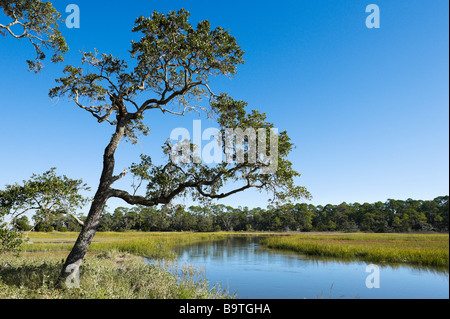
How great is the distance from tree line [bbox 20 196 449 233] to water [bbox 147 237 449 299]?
55057 mm

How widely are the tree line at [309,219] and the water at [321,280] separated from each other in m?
55.1

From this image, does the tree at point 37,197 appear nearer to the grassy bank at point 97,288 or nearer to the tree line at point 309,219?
the grassy bank at point 97,288

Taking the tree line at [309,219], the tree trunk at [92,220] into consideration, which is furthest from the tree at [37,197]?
the tree line at [309,219]

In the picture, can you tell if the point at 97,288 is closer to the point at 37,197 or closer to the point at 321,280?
the point at 37,197

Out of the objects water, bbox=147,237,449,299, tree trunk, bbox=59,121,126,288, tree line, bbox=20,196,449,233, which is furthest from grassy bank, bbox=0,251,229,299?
tree line, bbox=20,196,449,233

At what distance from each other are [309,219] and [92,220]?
3517 inches

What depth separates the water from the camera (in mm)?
13734

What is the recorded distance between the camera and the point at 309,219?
301ft

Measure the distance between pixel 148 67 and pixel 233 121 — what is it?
4.21 metres

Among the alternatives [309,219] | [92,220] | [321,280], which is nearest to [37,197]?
[92,220]

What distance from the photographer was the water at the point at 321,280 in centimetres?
1373
